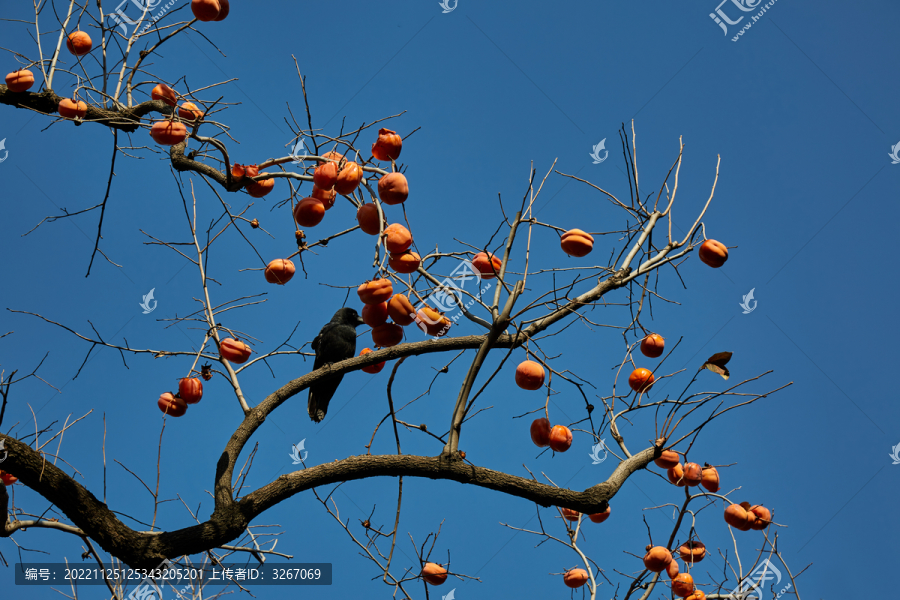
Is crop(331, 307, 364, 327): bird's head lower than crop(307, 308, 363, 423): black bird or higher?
higher

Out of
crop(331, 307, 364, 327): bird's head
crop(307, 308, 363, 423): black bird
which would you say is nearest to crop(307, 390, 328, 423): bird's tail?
crop(307, 308, 363, 423): black bird

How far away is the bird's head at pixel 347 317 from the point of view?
13.8ft

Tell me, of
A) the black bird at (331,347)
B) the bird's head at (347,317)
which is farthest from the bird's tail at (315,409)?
the bird's head at (347,317)

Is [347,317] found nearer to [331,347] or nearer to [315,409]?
[331,347]

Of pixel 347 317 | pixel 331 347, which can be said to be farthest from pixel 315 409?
pixel 347 317

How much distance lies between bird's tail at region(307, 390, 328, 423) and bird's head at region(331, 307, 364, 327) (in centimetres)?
71

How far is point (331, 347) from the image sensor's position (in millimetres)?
3943

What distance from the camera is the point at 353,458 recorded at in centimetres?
219

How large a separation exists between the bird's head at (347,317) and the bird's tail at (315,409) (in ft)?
2.31

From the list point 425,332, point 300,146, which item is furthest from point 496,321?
point 300,146

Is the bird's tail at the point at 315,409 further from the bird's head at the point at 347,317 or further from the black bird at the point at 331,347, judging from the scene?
the bird's head at the point at 347,317

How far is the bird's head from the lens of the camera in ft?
13.8

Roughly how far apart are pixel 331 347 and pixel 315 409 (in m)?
0.47

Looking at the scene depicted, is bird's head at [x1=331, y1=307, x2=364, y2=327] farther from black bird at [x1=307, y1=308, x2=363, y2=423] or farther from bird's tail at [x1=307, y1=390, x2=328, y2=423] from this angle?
bird's tail at [x1=307, y1=390, x2=328, y2=423]
